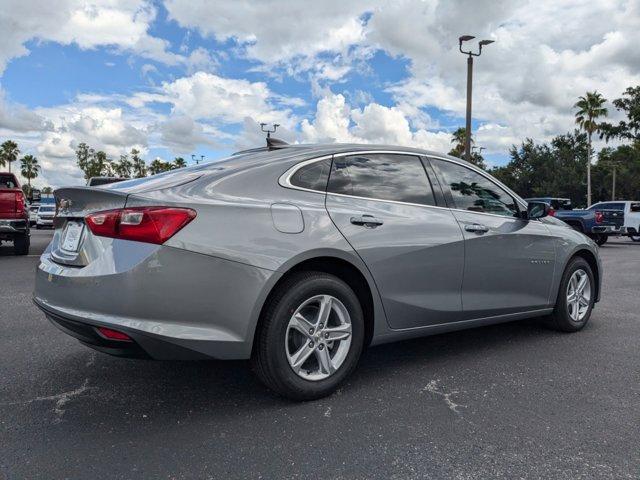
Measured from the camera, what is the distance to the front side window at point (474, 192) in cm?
407

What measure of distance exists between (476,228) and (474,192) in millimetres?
368

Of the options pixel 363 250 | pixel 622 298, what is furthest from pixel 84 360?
pixel 622 298

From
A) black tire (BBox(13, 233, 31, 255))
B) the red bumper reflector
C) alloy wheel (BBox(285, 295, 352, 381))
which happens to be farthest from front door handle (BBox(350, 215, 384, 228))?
black tire (BBox(13, 233, 31, 255))

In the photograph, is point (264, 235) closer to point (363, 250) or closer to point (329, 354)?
point (363, 250)

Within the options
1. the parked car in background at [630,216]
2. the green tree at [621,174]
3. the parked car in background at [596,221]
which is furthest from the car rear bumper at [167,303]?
the green tree at [621,174]

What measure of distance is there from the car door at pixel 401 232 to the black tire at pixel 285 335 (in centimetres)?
30

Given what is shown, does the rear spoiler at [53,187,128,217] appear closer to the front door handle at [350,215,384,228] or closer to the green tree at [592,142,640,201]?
the front door handle at [350,215,384,228]

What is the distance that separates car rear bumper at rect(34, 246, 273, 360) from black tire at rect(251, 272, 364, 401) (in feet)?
0.32

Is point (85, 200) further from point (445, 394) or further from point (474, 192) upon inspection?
point (474, 192)

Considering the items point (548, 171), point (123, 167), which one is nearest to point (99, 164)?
point (123, 167)

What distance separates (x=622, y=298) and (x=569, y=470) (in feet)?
17.1

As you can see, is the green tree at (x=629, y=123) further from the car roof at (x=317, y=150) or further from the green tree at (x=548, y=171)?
the car roof at (x=317, y=150)

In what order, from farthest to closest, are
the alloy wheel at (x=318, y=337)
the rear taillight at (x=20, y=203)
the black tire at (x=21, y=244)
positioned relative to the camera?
the black tire at (x=21, y=244) → the rear taillight at (x=20, y=203) → the alloy wheel at (x=318, y=337)

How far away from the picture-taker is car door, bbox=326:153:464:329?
3385 millimetres
